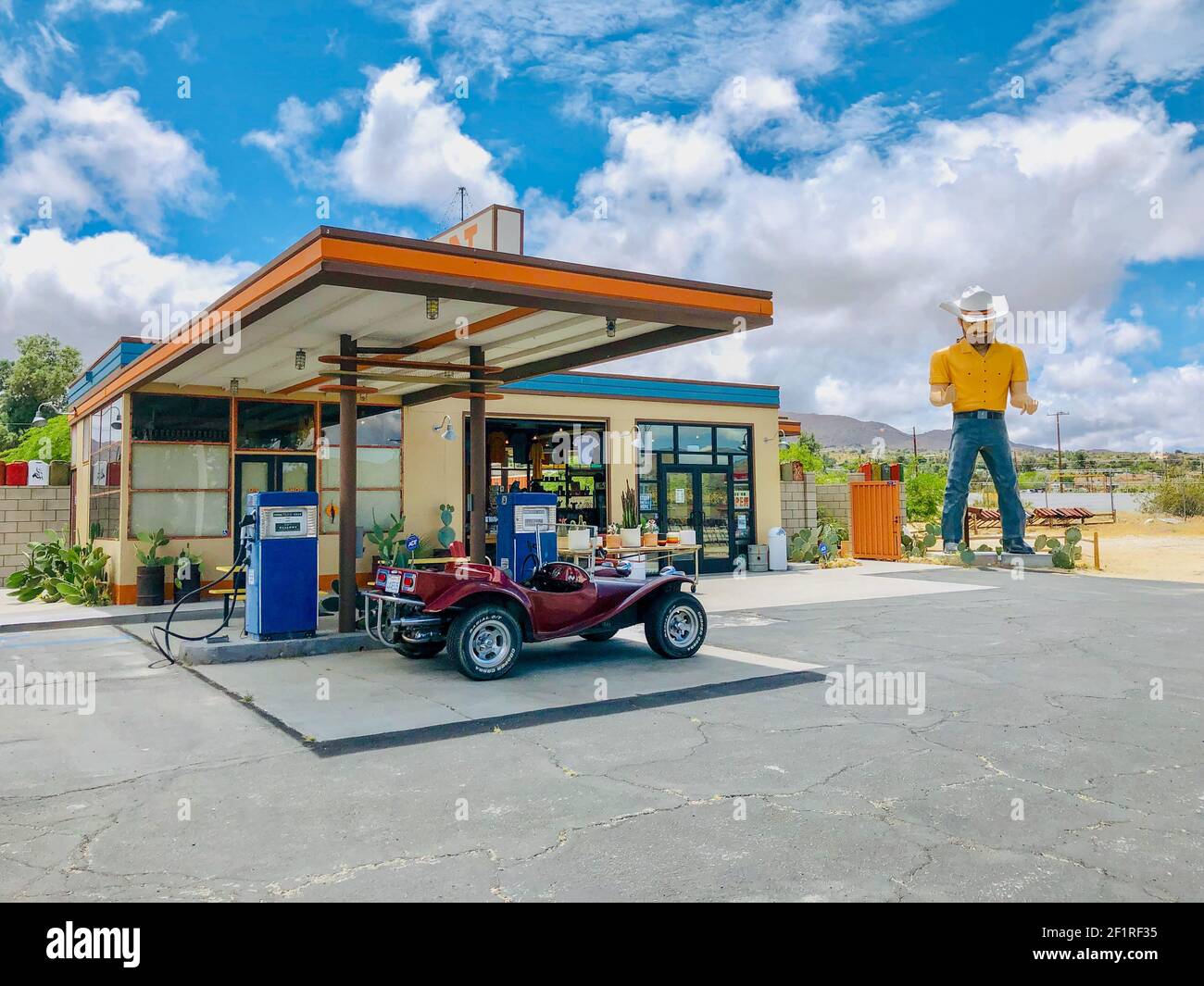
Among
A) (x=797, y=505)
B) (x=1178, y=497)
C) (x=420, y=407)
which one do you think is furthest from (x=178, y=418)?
(x=1178, y=497)

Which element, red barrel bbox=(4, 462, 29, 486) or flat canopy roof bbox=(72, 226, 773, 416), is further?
red barrel bbox=(4, 462, 29, 486)

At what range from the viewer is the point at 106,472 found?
14.6m

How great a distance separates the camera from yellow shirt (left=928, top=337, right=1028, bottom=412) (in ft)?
64.1

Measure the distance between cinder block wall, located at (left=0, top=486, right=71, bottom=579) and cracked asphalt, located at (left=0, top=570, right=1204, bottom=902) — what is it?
35.9ft

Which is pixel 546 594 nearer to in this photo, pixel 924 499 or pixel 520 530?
pixel 520 530

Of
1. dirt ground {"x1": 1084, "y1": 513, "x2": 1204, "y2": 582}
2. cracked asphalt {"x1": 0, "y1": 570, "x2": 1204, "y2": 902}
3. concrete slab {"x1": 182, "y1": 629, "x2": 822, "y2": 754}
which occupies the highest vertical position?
dirt ground {"x1": 1084, "y1": 513, "x2": 1204, "y2": 582}

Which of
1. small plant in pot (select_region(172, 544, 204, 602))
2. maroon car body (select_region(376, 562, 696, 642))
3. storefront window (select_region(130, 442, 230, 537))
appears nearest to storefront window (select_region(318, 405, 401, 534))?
storefront window (select_region(130, 442, 230, 537))

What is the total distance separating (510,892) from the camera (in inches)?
144

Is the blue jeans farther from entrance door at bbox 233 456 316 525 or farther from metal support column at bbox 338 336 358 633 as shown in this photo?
metal support column at bbox 338 336 358 633

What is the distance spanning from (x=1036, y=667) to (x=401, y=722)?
19.3 ft

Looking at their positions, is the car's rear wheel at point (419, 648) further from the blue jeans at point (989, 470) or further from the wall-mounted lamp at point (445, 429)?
the blue jeans at point (989, 470)

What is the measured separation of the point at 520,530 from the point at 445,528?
5.24 meters

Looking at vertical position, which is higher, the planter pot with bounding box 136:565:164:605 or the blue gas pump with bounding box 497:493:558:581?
the blue gas pump with bounding box 497:493:558:581
